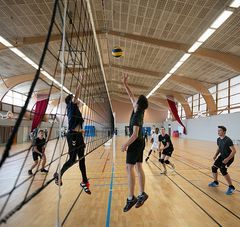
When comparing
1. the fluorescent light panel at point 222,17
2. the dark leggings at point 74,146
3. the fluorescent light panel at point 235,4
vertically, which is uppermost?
the fluorescent light panel at point 235,4

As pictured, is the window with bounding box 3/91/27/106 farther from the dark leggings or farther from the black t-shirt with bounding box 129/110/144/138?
the black t-shirt with bounding box 129/110/144/138

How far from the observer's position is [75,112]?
3.62m

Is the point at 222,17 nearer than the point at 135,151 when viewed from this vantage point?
No

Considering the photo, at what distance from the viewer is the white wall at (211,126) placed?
60.8 ft

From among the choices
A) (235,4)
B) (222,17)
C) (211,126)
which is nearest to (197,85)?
(211,126)

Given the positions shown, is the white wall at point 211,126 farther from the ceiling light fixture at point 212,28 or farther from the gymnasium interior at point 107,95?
the ceiling light fixture at point 212,28

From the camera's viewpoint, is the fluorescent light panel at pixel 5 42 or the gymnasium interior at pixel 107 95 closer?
the gymnasium interior at pixel 107 95

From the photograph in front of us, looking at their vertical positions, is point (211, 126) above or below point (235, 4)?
below

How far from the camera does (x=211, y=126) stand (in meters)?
22.3

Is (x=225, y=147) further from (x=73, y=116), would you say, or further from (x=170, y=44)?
(x=170, y=44)

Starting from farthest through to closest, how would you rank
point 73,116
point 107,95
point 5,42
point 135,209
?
point 107,95 < point 5,42 < point 135,209 < point 73,116

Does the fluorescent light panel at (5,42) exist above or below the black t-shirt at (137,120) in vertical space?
above

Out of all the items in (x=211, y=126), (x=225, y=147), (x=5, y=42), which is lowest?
(x=225, y=147)

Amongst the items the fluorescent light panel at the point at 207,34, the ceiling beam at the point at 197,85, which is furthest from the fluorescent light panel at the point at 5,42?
the ceiling beam at the point at 197,85
